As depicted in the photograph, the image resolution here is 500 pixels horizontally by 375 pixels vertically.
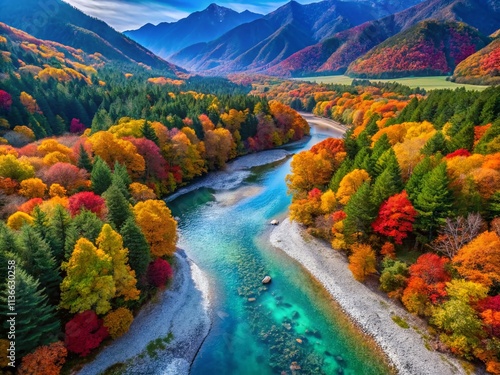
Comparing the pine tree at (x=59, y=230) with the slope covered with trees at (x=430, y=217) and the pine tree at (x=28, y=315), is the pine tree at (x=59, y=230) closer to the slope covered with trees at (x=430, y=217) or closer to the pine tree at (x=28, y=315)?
the pine tree at (x=28, y=315)

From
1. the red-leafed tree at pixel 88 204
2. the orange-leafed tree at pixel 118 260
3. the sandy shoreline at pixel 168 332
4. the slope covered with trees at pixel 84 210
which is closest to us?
the slope covered with trees at pixel 84 210

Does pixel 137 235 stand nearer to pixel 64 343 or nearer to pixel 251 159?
pixel 64 343

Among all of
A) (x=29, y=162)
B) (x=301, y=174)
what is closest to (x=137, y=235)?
(x=29, y=162)

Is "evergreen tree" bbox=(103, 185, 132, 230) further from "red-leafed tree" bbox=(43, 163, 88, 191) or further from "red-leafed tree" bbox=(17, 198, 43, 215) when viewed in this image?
"red-leafed tree" bbox=(43, 163, 88, 191)

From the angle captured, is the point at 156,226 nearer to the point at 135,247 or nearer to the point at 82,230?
the point at 135,247

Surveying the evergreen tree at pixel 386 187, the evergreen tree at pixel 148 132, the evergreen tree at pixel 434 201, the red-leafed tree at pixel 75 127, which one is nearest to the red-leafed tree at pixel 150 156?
the evergreen tree at pixel 148 132

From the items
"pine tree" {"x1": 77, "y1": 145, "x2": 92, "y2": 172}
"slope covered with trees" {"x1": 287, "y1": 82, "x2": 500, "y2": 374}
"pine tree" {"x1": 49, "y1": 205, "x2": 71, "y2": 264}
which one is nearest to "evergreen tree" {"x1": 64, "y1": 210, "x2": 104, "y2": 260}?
"pine tree" {"x1": 49, "y1": 205, "x2": 71, "y2": 264}

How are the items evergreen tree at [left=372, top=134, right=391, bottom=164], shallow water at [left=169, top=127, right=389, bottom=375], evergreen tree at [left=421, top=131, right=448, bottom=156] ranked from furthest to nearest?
evergreen tree at [left=372, top=134, right=391, bottom=164], evergreen tree at [left=421, top=131, right=448, bottom=156], shallow water at [left=169, top=127, right=389, bottom=375]
